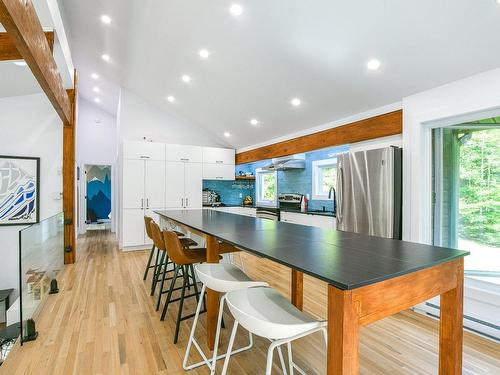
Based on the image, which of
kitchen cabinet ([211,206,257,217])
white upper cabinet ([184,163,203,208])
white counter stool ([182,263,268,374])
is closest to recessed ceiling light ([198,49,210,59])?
white upper cabinet ([184,163,203,208])

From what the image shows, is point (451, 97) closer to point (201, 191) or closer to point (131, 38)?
point (131, 38)

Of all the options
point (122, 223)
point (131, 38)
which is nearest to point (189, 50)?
point (131, 38)

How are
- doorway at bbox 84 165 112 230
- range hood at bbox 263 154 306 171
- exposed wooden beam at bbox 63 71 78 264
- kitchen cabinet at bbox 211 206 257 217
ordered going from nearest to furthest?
exposed wooden beam at bbox 63 71 78 264
range hood at bbox 263 154 306 171
kitchen cabinet at bbox 211 206 257 217
doorway at bbox 84 165 112 230

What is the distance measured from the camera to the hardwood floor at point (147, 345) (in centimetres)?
184

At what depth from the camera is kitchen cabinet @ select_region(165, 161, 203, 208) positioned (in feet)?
18.8

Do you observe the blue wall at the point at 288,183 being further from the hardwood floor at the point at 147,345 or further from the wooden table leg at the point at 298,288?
the wooden table leg at the point at 298,288

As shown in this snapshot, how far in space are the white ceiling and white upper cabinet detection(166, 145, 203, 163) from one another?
1.00 meters

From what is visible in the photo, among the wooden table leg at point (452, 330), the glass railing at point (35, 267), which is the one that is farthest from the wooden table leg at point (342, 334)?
the glass railing at point (35, 267)

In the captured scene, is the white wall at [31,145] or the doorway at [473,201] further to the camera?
the white wall at [31,145]

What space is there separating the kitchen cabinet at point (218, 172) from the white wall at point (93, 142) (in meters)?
3.08

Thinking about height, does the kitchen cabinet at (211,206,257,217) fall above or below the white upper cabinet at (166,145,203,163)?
below

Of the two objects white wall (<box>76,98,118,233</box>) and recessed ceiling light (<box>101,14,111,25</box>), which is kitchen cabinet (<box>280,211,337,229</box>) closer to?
recessed ceiling light (<box>101,14,111,25</box>)

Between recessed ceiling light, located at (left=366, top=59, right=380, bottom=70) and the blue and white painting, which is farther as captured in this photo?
the blue and white painting

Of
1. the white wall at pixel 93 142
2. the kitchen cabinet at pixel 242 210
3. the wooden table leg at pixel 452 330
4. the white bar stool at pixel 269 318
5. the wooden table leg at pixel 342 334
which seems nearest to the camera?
the wooden table leg at pixel 342 334
